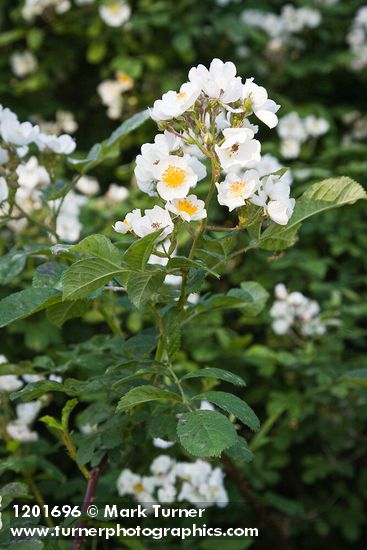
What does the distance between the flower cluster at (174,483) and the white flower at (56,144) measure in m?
0.76

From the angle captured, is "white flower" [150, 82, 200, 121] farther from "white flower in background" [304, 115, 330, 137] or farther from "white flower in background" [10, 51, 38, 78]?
"white flower in background" [10, 51, 38, 78]

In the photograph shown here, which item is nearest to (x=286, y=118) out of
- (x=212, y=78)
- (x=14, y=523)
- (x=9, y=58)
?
(x=9, y=58)

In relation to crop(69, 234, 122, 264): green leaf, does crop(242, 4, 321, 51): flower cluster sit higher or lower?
higher

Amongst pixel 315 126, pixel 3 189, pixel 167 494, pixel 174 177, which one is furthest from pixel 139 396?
pixel 315 126

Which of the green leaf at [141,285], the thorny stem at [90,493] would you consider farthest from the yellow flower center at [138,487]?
the green leaf at [141,285]

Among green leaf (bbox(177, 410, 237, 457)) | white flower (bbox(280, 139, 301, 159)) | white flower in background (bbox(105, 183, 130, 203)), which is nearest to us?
green leaf (bbox(177, 410, 237, 457))

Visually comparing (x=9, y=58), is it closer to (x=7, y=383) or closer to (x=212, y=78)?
(x=7, y=383)

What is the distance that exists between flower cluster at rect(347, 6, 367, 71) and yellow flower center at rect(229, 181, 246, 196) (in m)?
2.59

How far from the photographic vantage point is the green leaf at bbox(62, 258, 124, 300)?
42.8 inches

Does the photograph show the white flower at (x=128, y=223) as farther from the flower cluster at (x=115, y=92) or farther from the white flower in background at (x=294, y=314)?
the flower cluster at (x=115, y=92)

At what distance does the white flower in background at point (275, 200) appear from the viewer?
117 cm

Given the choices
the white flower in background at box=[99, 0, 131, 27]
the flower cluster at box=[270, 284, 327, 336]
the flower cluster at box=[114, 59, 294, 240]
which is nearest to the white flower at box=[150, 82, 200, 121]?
the flower cluster at box=[114, 59, 294, 240]

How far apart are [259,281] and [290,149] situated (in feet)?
2.27

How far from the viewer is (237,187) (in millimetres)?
1165
